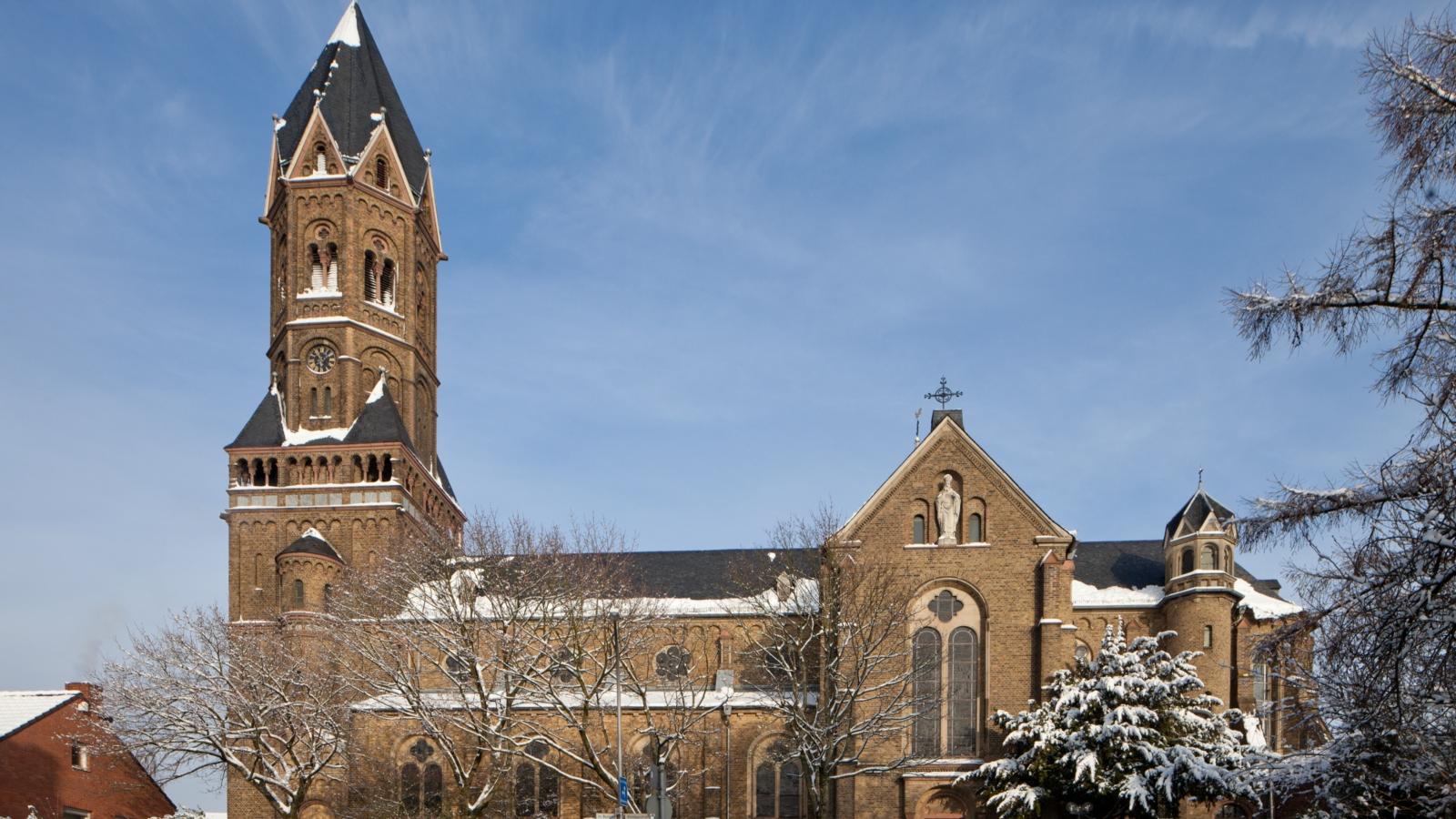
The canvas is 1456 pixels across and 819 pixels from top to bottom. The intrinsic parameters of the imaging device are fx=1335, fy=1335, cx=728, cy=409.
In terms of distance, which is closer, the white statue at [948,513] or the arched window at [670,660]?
the white statue at [948,513]

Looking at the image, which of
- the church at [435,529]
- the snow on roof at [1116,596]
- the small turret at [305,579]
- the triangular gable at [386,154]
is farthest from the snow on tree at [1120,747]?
the triangular gable at [386,154]

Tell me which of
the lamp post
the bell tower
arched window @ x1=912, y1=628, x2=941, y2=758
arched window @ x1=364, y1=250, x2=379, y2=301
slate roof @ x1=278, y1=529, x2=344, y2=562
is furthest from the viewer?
arched window @ x1=364, y1=250, x2=379, y2=301

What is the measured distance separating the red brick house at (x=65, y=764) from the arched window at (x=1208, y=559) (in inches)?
1549

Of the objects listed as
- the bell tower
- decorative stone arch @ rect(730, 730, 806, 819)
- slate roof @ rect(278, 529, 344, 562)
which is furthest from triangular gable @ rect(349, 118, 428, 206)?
decorative stone arch @ rect(730, 730, 806, 819)

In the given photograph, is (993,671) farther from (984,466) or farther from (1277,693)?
(1277,693)

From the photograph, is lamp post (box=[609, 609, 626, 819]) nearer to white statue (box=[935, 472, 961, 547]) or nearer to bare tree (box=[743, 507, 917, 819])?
bare tree (box=[743, 507, 917, 819])

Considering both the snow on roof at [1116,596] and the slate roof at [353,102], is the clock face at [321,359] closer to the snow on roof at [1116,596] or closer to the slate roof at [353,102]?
the slate roof at [353,102]

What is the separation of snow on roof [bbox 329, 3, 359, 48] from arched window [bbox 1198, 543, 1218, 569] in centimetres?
4483

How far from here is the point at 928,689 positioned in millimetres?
47312

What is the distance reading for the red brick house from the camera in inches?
1622

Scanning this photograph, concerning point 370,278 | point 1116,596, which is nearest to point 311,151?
point 370,278

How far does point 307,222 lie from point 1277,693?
146ft

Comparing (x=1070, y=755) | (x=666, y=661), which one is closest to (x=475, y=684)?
(x=666, y=661)

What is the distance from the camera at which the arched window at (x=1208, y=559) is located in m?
50.6
